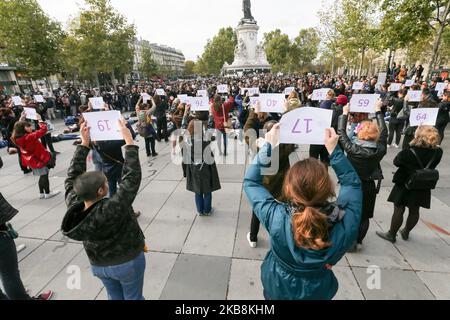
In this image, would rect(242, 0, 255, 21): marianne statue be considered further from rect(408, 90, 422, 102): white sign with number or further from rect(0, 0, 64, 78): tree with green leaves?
rect(408, 90, 422, 102): white sign with number

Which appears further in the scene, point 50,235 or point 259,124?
point 259,124

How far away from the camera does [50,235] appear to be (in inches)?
174

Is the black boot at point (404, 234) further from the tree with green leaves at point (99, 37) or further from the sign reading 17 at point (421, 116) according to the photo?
the tree with green leaves at point (99, 37)

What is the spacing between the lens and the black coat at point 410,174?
3.31 m

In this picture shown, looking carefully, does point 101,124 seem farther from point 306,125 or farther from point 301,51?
point 301,51

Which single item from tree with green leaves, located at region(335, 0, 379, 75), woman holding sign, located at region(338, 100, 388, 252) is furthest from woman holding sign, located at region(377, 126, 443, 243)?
tree with green leaves, located at region(335, 0, 379, 75)

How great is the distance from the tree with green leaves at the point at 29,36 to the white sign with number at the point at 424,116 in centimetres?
2693

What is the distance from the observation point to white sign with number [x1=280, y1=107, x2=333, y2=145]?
187 cm

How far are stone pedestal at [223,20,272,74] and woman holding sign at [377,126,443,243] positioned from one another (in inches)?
2262

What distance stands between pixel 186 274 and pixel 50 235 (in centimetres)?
284

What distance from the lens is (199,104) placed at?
6930 millimetres

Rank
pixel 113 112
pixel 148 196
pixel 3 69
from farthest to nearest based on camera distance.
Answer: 1. pixel 3 69
2. pixel 148 196
3. pixel 113 112
